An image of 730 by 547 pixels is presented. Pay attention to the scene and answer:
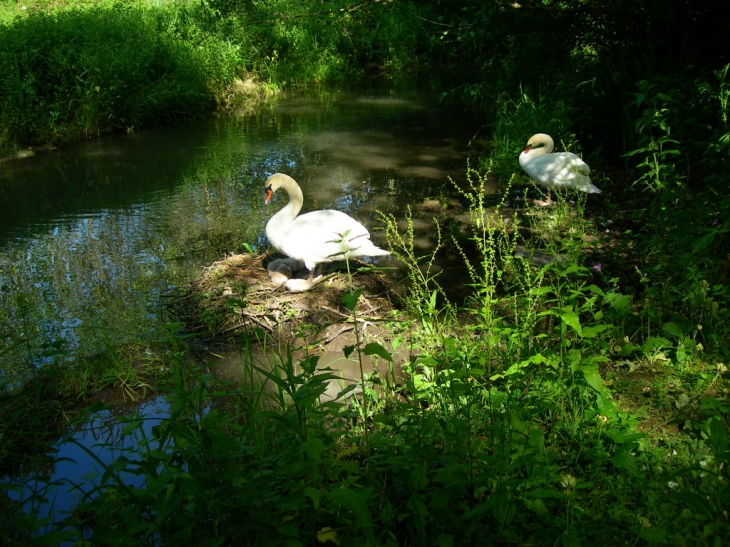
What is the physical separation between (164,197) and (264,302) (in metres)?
3.51

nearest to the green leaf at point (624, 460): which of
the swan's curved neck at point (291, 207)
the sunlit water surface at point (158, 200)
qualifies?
the sunlit water surface at point (158, 200)

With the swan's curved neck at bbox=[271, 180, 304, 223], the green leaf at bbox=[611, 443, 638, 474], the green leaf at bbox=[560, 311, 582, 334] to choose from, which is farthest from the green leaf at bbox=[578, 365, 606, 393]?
the swan's curved neck at bbox=[271, 180, 304, 223]

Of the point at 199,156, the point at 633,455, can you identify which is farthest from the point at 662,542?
the point at 199,156

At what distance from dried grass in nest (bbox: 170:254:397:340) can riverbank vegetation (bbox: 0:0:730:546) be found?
16 cm

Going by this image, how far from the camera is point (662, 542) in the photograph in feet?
6.90

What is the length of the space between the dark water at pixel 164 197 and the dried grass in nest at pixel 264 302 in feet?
1.16

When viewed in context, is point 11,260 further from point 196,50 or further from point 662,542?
point 196,50

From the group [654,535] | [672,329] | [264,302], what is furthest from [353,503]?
[264,302]

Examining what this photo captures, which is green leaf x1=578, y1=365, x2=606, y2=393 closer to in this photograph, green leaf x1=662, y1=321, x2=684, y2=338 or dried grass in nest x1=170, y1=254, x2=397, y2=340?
green leaf x1=662, y1=321, x2=684, y2=338

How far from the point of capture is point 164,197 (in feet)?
25.6

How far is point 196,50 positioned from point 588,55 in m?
7.69

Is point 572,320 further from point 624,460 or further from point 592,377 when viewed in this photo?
point 624,460

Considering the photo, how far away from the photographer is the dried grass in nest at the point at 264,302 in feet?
15.4

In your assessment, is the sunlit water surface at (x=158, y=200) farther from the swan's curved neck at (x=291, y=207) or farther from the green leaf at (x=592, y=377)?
the green leaf at (x=592, y=377)
